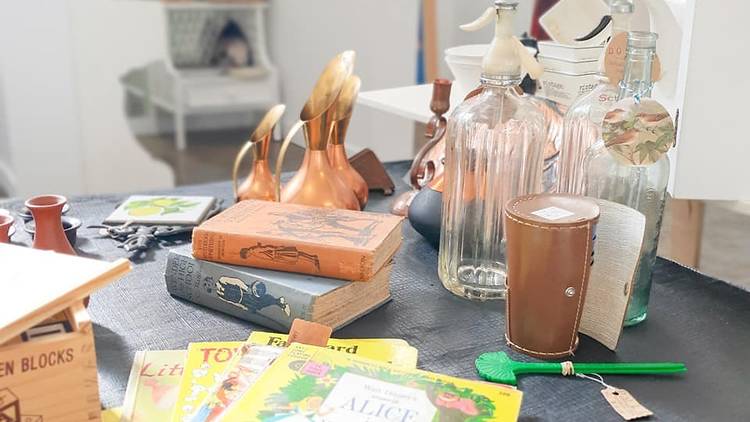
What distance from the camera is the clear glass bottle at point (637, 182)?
0.84 metres

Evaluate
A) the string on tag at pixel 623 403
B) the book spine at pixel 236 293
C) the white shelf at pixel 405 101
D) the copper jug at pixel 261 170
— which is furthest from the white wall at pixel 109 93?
the string on tag at pixel 623 403

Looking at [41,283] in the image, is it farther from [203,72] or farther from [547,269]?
[203,72]

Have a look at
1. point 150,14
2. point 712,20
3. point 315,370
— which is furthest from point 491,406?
point 150,14

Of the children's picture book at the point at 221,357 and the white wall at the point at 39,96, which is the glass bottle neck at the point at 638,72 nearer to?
the children's picture book at the point at 221,357

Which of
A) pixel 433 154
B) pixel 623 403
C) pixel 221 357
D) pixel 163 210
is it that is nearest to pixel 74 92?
pixel 163 210

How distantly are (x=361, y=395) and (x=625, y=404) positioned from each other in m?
0.25

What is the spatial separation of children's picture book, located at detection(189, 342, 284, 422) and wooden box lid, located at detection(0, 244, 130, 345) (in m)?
0.13

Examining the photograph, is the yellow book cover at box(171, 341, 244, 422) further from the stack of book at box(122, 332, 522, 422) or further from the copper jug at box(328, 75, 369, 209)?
the copper jug at box(328, 75, 369, 209)

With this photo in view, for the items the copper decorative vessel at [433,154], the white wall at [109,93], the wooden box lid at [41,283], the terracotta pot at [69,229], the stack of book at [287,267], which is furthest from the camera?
the white wall at [109,93]

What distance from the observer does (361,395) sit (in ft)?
2.18

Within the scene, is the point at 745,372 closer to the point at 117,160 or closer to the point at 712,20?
the point at 712,20

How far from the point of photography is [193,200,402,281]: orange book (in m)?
0.84

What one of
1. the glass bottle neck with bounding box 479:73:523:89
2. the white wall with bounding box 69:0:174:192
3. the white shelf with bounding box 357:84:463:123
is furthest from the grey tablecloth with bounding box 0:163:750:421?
the white wall with bounding box 69:0:174:192

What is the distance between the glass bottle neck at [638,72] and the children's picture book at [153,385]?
552 mm
